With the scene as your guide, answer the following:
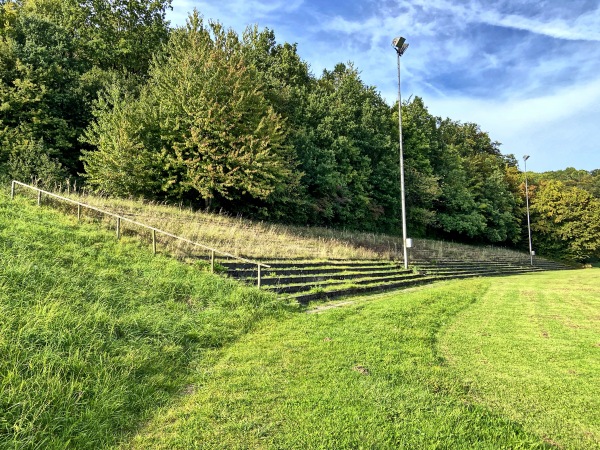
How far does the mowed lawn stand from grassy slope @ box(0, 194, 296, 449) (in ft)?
1.40

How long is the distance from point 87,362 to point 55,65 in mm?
23930

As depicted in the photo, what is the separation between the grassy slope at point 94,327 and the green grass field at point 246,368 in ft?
0.06

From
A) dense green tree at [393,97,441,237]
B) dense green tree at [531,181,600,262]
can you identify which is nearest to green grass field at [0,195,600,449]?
dense green tree at [393,97,441,237]

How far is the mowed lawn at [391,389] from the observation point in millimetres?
3105

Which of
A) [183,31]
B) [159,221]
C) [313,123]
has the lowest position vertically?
[159,221]

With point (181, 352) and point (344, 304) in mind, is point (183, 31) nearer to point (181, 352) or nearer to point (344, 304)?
point (344, 304)

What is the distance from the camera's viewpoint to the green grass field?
123 inches

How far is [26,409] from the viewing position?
3.07 m

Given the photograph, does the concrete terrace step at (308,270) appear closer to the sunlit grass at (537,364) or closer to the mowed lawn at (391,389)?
the mowed lawn at (391,389)

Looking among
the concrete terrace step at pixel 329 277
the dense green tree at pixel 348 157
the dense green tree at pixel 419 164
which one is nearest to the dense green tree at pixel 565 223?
the dense green tree at pixel 419 164

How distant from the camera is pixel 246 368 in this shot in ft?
14.9

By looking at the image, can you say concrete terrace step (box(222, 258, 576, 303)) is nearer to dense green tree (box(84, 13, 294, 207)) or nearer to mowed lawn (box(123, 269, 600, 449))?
mowed lawn (box(123, 269, 600, 449))

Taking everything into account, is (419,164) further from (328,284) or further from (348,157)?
(328,284)

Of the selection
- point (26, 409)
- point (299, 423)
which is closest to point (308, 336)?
point (299, 423)
